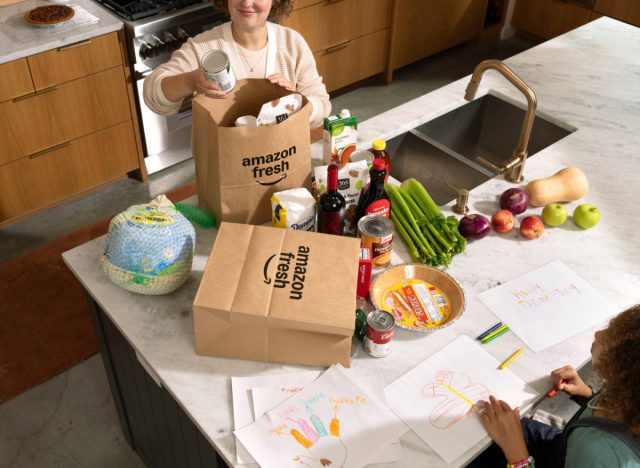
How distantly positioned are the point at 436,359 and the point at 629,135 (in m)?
1.32

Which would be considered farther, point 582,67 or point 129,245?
point 582,67

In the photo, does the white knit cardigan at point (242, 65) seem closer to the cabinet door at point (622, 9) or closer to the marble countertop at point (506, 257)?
the marble countertop at point (506, 257)

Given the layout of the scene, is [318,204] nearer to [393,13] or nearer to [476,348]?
[476,348]

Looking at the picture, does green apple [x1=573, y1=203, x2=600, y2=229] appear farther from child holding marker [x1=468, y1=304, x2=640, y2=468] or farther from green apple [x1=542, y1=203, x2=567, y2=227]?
child holding marker [x1=468, y1=304, x2=640, y2=468]

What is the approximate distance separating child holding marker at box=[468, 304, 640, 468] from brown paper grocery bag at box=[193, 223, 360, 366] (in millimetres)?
371

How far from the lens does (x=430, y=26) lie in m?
4.27

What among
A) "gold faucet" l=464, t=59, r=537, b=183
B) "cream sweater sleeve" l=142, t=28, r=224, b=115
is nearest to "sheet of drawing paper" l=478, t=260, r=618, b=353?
"gold faucet" l=464, t=59, r=537, b=183

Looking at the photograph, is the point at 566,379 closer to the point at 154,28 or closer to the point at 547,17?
the point at 154,28

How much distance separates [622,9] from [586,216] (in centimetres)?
293

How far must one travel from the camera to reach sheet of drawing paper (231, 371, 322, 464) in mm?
1383

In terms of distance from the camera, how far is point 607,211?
6.54 ft

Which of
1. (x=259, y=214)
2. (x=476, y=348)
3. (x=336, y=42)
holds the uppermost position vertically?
(x=259, y=214)

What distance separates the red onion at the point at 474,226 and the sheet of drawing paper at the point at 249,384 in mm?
637

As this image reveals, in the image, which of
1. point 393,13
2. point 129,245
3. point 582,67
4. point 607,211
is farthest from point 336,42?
point 129,245
